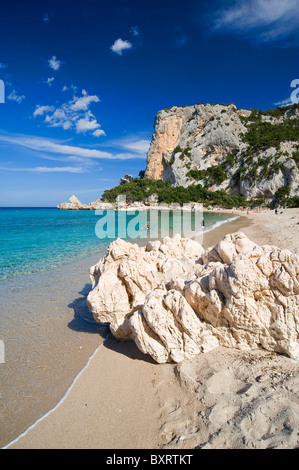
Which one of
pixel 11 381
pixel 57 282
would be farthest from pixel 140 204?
pixel 11 381

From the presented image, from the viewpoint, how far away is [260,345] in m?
3.30

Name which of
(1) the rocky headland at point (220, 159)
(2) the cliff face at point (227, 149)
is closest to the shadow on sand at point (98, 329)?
(1) the rocky headland at point (220, 159)

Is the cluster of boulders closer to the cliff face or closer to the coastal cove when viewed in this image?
the coastal cove

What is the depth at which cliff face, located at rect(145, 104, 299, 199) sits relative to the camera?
57.1 m

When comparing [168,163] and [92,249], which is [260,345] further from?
[168,163]

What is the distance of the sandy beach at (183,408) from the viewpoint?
7.43ft

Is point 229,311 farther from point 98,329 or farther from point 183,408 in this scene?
point 98,329

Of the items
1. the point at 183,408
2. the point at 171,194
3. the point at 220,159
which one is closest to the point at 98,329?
the point at 183,408

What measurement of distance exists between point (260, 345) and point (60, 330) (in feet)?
13.2

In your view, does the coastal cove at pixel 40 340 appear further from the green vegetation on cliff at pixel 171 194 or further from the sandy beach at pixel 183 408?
the green vegetation on cliff at pixel 171 194

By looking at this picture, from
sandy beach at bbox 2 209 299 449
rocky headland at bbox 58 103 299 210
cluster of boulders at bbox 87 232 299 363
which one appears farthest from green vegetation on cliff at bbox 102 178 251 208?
sandy beach at bbox 2 209 299 449

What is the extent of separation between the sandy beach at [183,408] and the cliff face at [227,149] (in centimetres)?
5910

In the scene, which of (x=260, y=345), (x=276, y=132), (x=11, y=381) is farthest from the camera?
(x=276, y=132)
